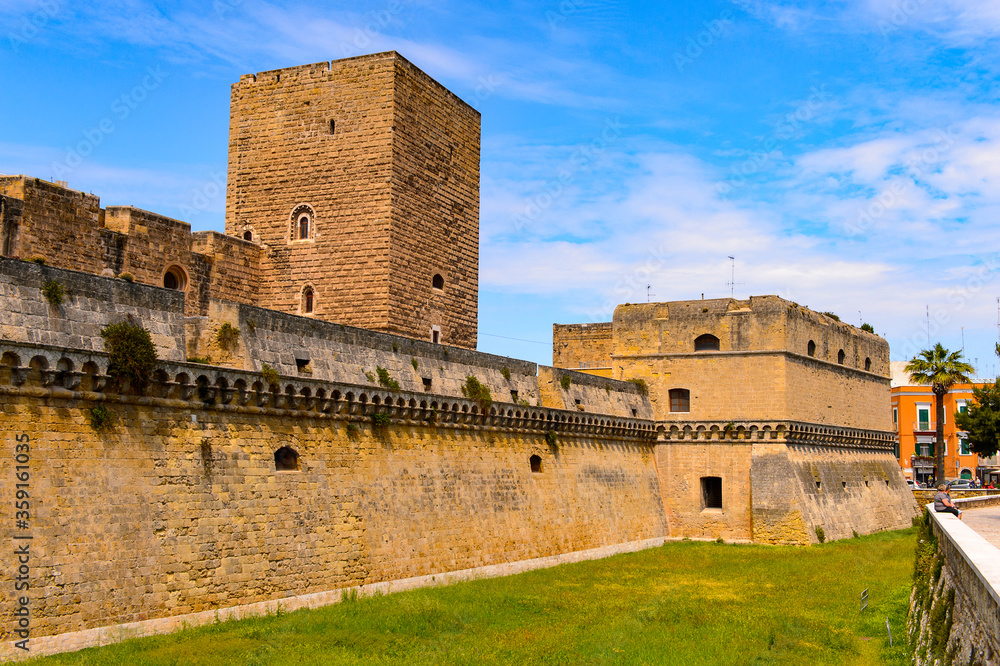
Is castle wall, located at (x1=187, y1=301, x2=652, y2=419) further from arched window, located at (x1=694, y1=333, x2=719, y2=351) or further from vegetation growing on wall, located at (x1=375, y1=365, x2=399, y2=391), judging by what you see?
arched window, located at (x1=694, y1=333, x2=719, y2=351)

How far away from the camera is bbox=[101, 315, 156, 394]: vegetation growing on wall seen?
13.8 m

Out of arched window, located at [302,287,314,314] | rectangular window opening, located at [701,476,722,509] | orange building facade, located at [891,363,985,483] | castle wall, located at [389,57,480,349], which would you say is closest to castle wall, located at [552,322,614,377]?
rectangular window opening, located at [701,476,722,509]

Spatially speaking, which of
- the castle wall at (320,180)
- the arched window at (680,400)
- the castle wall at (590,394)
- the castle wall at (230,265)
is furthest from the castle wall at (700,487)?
the castle wall at (230,265)

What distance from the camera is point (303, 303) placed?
2473 cm

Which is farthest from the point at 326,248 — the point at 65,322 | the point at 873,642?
the point at 873,642

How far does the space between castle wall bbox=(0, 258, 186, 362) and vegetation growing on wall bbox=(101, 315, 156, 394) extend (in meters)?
0.15

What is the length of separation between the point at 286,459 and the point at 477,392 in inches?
256

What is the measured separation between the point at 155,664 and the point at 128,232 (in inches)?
414

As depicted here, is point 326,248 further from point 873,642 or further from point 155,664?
point 873,642

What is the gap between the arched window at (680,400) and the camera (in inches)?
1242

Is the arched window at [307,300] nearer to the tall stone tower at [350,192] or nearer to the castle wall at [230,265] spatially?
the tall stone tower at [350,192]

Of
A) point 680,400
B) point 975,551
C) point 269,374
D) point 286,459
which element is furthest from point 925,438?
point 269,374

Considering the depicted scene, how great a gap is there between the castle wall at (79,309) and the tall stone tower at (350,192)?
29.0 ft

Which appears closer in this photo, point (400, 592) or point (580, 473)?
point (400, 592)
